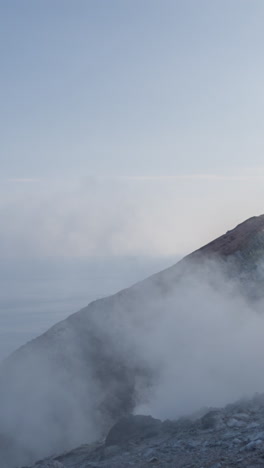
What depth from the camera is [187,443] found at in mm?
13125

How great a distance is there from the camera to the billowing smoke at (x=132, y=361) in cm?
2031

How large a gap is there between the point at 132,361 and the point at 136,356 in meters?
0.26

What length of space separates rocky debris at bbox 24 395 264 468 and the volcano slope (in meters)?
2.99

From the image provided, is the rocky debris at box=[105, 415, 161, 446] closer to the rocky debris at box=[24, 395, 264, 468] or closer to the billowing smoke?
the rocky debris at box=[24, 395, 264, 468]

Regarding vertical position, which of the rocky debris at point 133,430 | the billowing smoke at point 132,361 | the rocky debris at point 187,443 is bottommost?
the rocky debris at point 187,443

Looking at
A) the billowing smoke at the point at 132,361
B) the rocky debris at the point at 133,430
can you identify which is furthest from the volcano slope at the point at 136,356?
the rocky debris at the point at 133,430

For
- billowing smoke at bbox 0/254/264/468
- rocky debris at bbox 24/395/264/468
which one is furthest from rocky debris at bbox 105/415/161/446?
billowing smoke at bbox 0/254/264/468

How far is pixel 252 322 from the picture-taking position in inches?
887

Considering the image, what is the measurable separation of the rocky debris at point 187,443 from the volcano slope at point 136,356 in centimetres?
299

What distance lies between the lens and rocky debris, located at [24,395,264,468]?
11250mm

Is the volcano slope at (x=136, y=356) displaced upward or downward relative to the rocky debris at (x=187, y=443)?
upward

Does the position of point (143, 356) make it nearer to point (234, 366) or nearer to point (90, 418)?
point (90, 418)

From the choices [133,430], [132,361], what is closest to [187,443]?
[133,430]

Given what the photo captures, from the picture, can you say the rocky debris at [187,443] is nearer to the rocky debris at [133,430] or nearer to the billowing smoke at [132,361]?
the rocky debris at [133,430]
